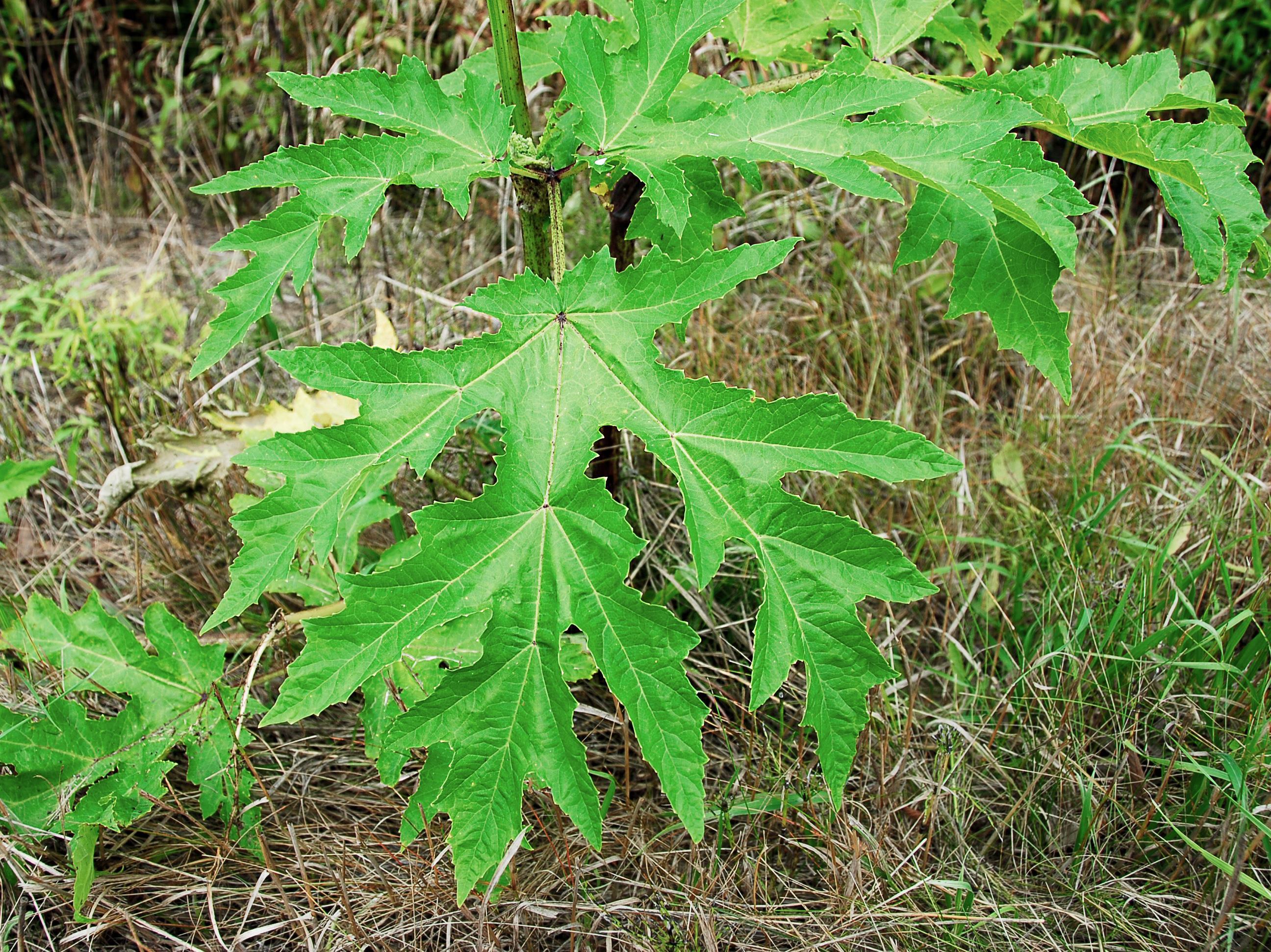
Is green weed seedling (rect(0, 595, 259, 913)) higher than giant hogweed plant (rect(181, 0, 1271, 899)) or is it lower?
lower

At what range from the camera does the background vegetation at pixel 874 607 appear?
1.56 meters

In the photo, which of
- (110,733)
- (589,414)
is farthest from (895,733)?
(110,733)

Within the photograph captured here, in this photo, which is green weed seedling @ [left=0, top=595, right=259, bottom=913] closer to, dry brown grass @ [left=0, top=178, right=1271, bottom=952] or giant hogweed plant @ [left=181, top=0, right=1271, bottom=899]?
dry brown grass @ [left=0, top=178, right=1271, bottom=952]

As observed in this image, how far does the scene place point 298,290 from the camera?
4.01ft

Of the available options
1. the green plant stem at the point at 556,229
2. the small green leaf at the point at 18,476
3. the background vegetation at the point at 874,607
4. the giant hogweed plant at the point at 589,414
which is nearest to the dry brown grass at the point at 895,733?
the background vegetation at the point at 874,607

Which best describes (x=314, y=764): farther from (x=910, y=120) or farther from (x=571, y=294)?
(x=910, y=120)

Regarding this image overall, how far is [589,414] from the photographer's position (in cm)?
126

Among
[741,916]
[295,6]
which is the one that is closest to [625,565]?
[741,916]

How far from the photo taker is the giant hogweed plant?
1138 mm

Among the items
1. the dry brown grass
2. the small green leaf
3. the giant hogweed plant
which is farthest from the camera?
the small green leaf

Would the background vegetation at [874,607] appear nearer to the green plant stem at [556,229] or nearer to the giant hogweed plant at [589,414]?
the giant hogweed plant at [589,414]

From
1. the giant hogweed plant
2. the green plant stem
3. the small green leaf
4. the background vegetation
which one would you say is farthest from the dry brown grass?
the green plant stem

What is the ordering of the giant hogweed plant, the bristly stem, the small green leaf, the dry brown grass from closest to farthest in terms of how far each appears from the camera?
the giant hogweed plant
the bristly stem
the dry brown grass
the small green leaf

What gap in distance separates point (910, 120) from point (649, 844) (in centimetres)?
129
